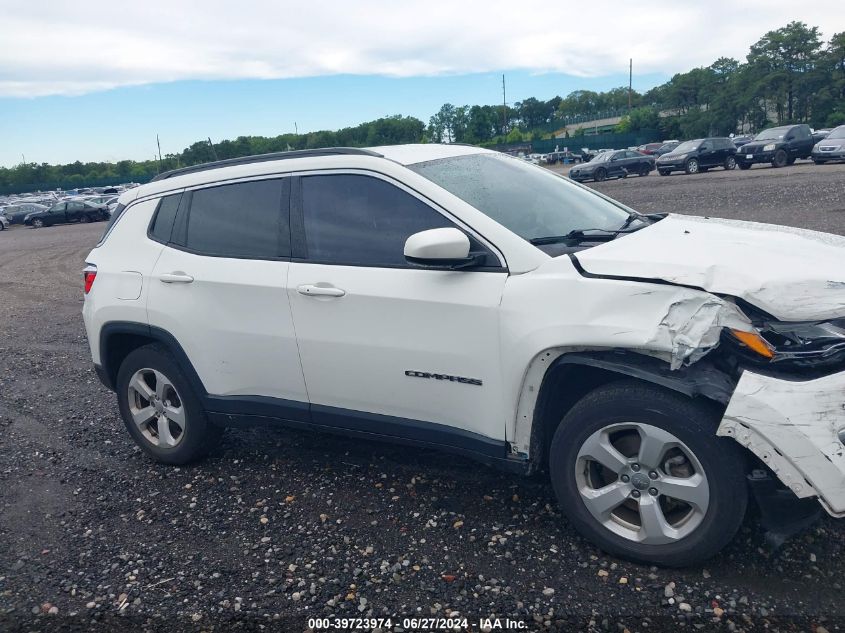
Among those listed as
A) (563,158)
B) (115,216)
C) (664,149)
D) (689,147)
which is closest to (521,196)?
(115,216)

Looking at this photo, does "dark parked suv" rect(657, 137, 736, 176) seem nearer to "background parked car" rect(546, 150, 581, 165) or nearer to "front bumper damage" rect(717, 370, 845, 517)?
"background parked car" rect(546, 150, 581, 165)

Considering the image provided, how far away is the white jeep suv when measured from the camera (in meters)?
2.77

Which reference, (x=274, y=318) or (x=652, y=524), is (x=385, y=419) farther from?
(x=652, y=524)

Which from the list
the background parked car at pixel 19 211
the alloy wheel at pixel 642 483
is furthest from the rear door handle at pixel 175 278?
the background parked car at pixel 19 211

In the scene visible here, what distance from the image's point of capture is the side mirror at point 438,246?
3150mm

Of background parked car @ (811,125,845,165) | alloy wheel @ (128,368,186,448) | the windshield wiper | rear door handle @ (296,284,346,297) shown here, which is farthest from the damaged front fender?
background parked car @ (811,125,845,165)

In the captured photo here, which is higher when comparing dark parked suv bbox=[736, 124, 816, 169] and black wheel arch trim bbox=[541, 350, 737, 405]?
dark parked suv bbox=[736, 124, 816, 169]

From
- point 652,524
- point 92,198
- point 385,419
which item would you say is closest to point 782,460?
point 652,524

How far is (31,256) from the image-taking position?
21.8 m

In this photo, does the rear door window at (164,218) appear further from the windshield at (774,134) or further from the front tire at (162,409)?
the windshield at (774,134)

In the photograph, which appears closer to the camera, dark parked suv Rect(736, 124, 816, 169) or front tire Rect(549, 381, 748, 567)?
front tire Rect(549, 381, 748, 567)

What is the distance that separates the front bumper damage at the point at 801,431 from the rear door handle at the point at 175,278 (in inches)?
121

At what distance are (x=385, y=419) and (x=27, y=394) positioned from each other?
459 cm

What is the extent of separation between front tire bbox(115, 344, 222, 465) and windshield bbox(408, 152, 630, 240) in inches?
80.9
